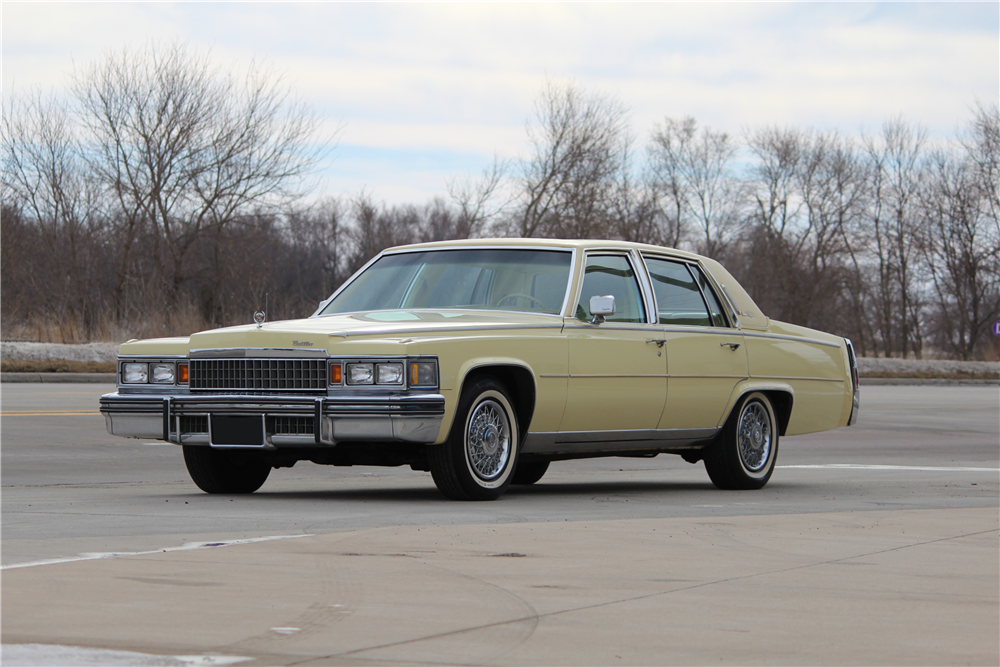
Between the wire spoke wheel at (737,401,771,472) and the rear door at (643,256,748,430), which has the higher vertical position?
the rear door at (643,256,748,430)

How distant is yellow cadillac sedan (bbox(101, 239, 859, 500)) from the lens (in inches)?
301

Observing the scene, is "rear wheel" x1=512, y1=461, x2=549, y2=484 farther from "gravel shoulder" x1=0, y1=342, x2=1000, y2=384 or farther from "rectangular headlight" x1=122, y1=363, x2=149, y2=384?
"gravel shoulder" x1=0, y1=342, x2=1000, y2=384

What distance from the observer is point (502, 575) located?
5207 mm

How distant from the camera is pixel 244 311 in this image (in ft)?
138

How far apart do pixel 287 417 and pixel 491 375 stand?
129 centimetres

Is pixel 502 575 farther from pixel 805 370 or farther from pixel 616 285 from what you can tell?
pixel 805 370

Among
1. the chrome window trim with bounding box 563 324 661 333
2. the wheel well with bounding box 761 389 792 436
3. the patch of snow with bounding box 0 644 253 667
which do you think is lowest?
the patch of snow with bounding box 0 644 253 667

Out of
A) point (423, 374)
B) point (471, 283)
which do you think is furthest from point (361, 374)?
point (471, 283)

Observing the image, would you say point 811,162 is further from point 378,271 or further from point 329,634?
point 329,634

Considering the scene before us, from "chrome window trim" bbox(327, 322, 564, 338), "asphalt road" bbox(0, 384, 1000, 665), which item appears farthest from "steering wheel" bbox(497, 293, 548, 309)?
"asphalt road" bbox(0, 384, 1000, 665)

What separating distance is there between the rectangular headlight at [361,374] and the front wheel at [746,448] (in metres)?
3.42

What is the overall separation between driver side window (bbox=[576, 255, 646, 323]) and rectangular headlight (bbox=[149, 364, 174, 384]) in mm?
2738

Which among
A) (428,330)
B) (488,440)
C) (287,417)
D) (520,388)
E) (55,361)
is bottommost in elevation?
(488,440)

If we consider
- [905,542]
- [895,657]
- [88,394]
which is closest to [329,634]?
[895,657]
